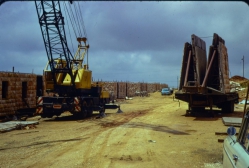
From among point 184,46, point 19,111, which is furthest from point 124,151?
point 19,111

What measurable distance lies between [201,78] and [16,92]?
12.1m

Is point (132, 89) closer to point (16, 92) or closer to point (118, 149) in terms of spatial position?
point (16, 92)

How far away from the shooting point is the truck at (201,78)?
1609cm

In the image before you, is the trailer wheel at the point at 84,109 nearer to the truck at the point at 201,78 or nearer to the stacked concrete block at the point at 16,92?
the stacked concrete block at the point at 16,92

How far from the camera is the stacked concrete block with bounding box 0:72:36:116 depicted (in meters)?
18.0

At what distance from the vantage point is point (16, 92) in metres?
19.2

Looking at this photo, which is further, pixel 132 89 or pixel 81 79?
pixel 132 89

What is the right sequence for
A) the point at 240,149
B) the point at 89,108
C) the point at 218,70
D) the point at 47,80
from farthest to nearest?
the point at 89,108, the point at 47,80, the point at 218,70, the point at 240,149

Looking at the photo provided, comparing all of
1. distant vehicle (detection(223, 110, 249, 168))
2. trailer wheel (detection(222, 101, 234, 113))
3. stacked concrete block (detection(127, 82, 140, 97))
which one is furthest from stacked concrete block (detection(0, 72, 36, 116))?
stacked concrete block (detection(127, 82, 140, 97))

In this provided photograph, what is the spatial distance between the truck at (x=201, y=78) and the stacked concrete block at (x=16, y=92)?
10.5 metres

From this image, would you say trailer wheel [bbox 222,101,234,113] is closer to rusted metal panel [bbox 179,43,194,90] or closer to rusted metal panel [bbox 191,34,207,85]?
rusted metal panel [bbox 191,34,207,85]

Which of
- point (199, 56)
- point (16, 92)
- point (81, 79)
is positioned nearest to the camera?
point (199, 56)

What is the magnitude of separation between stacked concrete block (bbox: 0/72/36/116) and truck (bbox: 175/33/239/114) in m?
10.5

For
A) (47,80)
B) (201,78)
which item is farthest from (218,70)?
(47,80)
